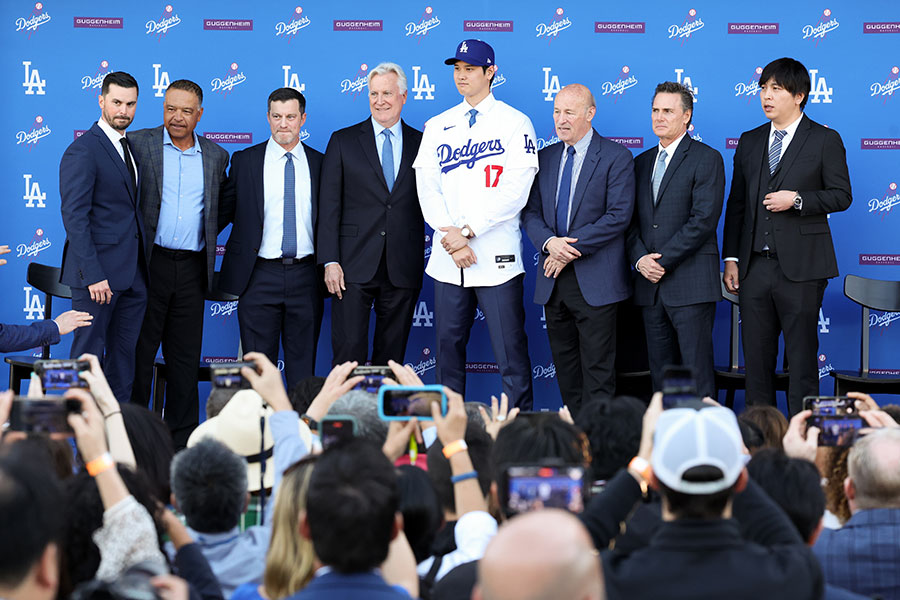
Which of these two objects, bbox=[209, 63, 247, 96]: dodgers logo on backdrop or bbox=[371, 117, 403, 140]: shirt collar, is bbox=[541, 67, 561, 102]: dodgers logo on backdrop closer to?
bbox=[371, 117, 403, 140]: shirt collar

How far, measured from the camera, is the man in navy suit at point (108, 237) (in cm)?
544

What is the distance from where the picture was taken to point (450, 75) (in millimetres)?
6461

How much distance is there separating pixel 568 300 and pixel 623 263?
1.16 feet

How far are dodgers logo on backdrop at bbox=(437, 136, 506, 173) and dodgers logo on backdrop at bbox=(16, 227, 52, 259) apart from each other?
2.70m

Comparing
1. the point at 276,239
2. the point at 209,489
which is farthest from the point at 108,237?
the point at 209,489

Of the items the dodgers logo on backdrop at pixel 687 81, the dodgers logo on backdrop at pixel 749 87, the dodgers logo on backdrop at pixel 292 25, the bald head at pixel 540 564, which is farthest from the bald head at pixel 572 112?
the bald head at pixel 540 564

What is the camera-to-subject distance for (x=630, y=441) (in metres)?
2.49

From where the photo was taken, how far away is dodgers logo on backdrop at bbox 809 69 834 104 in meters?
6.25

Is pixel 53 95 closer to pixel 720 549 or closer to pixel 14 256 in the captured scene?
pixel 14 256

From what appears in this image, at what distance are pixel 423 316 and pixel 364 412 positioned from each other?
351cm

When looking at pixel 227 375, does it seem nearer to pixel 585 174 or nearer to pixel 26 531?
pixel 26 531

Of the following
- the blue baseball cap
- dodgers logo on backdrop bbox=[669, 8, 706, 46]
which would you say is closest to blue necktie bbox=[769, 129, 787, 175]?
dodgers logo on backdrop bbox=[669, 8, 706, 46]

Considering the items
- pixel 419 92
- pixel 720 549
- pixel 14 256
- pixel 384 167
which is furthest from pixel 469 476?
pixel 14 256

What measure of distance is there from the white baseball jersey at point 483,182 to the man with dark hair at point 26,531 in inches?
163
